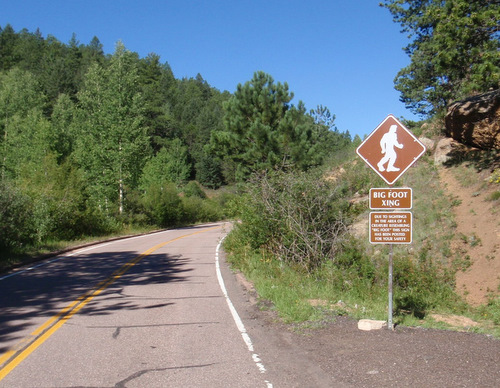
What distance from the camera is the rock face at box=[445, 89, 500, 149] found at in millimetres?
17875

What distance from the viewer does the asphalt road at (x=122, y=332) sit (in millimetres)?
5594

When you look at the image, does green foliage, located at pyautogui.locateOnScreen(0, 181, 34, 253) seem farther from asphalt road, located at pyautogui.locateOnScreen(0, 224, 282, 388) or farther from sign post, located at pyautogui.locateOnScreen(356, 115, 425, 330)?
sign post, located at pyautogui.locateOnScreen(356, 115, 425, 330)

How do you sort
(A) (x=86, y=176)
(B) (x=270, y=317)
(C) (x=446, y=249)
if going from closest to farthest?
(B) (x=270, y=317) → (C) (x=446, y=249) → (A) (x=86, y=176)

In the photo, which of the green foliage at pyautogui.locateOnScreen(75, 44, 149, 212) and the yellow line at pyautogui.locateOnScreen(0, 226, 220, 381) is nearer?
the yellow line at pyautogui.locateOnScreen(0, 226, 220, 381)

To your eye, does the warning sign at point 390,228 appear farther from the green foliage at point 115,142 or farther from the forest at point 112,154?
the green foliage at point 115,142

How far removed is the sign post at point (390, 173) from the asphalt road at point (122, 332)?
2658 millimetres

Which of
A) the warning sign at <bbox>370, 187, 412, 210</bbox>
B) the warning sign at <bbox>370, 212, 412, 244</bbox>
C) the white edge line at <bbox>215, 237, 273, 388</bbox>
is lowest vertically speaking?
the white edge line at <bbox>215, 237, 273, 388</bbox>

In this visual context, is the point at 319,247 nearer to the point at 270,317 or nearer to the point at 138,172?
the point at 270,317

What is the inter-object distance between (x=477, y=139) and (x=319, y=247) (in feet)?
32.6

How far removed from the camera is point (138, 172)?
37062 mm

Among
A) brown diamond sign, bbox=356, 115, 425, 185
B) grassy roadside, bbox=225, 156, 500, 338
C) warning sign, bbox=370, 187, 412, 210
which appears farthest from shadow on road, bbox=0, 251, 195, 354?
brown diamond sign, bbox=356, 115, 425, 185

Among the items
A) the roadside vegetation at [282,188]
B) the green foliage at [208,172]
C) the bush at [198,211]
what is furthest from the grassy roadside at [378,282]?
the green foliage at [208,172]

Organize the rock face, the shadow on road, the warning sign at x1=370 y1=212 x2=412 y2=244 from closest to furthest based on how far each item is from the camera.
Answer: the warning sign at x1=370 y1=212 x2=412 y2=244 < the shadow on road < the rock face

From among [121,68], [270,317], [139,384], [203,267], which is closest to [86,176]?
[121,68]
